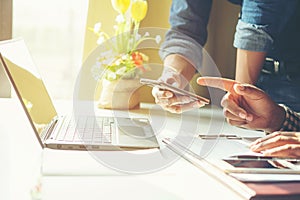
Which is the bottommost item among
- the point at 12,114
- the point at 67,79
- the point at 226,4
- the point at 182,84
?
the point at 67,79

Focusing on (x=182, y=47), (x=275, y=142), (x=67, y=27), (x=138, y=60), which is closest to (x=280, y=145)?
(x=275, y=142)

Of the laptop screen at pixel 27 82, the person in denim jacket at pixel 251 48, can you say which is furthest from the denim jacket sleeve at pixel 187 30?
the laptop screen at pixel 27 82

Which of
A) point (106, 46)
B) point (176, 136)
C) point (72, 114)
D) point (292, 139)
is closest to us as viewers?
point (292, 139)

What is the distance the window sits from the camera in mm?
1653

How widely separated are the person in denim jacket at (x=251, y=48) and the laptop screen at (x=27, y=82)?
32 cm

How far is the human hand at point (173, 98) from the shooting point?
3.90 feet

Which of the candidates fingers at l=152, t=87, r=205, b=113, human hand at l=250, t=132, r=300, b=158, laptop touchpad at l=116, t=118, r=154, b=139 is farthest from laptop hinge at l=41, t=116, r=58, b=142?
human hand at l=250, t=132, r=300, b=158

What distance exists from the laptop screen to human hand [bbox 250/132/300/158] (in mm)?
412

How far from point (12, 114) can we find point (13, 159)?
70 mm

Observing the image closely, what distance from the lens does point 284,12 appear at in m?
1.34

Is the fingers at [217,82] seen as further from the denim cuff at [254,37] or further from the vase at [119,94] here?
the vase at [119,94]

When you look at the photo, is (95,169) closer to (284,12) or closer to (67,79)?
(284,12)

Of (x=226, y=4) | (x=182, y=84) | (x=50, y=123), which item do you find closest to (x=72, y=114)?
(x=50, y=123)

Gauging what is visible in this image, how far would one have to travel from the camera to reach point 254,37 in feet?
4.18
